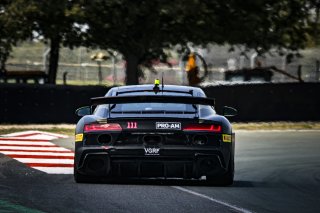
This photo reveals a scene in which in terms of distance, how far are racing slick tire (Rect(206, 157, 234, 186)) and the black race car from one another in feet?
0.18

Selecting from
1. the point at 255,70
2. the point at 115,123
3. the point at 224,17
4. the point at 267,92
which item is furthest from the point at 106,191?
the point at 255,70

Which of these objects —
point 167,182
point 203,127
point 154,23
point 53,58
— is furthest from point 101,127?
point 53,58

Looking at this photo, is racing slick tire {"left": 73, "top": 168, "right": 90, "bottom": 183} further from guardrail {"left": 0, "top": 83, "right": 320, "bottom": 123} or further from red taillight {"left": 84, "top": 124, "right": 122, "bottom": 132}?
guardrail {"left": 0, "top": 83, "right": 320, "bottom": 123}

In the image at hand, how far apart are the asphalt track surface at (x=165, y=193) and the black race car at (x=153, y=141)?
0.26 m

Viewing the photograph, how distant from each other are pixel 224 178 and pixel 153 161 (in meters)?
1.08

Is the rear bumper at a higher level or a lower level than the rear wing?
lower

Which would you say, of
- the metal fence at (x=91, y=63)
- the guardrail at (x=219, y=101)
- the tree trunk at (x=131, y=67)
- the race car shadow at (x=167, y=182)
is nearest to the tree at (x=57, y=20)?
the tree trunk at (x=131, y=67)

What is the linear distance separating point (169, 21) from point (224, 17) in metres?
2.05

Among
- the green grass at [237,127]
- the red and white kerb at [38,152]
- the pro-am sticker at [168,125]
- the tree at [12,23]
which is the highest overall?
the tree at [12,23]

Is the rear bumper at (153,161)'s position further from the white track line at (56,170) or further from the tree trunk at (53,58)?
the tree trunk at (53,58)

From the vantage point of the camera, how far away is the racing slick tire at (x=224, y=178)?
10.9m

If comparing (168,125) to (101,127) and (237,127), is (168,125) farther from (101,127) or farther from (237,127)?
(237,127)

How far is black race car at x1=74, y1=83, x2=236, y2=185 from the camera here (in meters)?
10.4

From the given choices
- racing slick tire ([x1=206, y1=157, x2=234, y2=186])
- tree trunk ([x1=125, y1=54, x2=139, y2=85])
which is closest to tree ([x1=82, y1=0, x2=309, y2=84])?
tree trunk ([x1=125, y1=54, x2=139, y2=85])
